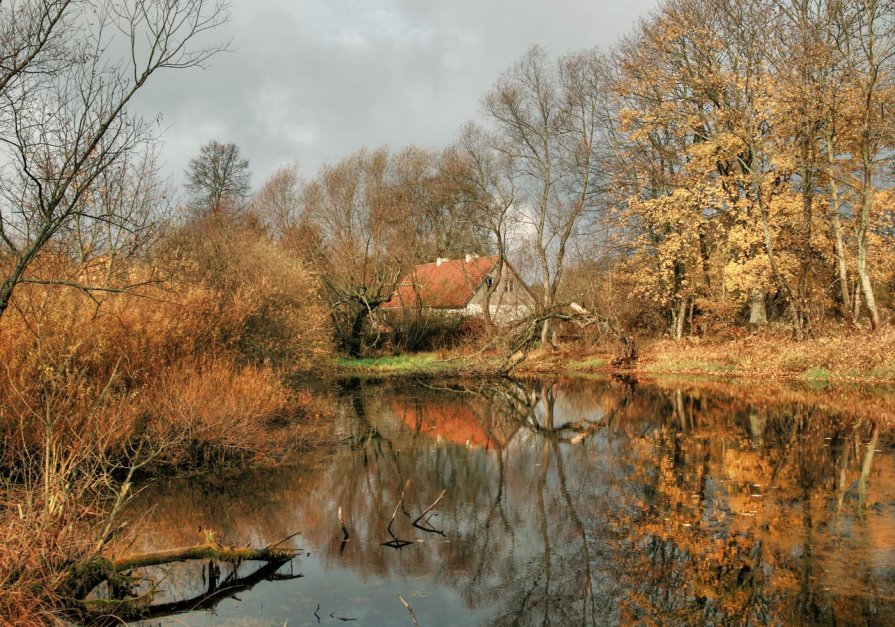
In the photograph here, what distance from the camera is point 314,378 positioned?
27.9 m

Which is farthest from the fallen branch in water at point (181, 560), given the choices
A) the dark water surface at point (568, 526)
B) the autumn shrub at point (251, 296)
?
the autumn shrub at point (251, 296)

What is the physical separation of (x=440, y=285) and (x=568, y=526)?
3113 cm

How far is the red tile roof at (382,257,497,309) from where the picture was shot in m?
38.1

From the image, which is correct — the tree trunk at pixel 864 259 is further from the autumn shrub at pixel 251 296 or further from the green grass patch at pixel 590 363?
the autumn shrub at pixel 251 296

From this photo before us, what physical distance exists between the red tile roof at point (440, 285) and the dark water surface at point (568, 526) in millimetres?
21758

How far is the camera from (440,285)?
4000cm

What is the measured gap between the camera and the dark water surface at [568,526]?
675 centimetres

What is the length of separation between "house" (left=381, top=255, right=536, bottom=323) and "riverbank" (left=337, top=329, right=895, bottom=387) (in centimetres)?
342

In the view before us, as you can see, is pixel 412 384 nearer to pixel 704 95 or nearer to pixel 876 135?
pixel 704 95

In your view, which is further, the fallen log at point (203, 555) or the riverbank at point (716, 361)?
the riverbank at point (716, 361)

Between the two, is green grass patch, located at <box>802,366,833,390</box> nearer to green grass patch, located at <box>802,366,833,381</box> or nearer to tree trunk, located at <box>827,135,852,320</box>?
green grass patch, located at <box>802,366,833,381</box>

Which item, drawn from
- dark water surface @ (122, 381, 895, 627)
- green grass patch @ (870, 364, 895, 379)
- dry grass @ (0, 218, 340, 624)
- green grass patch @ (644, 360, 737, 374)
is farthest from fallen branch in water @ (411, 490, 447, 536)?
green grass patch @ (644, 360, 737, 374)

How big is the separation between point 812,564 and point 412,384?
71.8 feet

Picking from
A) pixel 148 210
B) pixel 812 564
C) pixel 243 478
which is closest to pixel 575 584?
pixel 812 564
